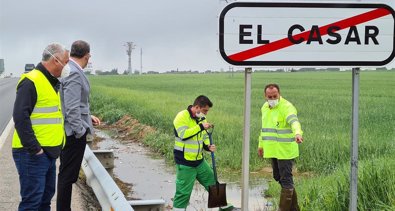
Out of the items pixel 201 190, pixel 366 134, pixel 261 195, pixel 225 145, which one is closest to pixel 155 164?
pixel 225 145

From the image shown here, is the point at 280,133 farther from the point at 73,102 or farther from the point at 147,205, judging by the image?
the point at 73,102

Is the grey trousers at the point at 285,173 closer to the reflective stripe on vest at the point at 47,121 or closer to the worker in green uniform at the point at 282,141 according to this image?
the worker in green uniform at the point at 282,141

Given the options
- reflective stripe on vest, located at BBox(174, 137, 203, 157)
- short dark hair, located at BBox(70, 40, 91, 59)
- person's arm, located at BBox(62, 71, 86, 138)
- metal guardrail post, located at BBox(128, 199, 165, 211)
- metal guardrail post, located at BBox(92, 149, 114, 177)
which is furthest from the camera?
metal guardrail post, located at BBox(92, 149, 114, 177)

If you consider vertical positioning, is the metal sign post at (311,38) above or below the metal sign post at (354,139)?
above

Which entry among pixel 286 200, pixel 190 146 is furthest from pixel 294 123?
pixel 190 146

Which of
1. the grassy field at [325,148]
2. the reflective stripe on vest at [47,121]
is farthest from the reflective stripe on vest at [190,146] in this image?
the reflective stripe on vest at [47,121]

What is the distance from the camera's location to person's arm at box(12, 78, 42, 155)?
13.9 ft

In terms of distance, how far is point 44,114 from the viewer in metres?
4.48

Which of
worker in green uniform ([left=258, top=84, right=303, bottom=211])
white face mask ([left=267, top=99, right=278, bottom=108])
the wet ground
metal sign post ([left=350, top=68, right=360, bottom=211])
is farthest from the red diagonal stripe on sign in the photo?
the wet ground

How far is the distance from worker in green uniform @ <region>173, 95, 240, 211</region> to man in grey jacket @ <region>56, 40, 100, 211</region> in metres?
1.06

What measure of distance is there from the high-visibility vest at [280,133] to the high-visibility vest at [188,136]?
817 mm

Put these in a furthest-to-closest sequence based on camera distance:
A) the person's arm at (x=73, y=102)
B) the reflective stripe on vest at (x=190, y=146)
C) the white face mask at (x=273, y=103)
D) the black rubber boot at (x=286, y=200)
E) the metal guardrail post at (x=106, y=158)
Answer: the metal guardrail post at (x=106, y=158), the white face mask at (x=273, y=103), the black rubber boot at (x=286, y=200), the reflective stripe on vest at (x=190, y=146), the person's arm at (x=73, y=102)

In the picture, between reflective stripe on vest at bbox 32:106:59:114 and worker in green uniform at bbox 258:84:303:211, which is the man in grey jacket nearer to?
reflective stripe on vest at bbox 32:106:59:114

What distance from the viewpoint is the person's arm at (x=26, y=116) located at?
4.24 meters
